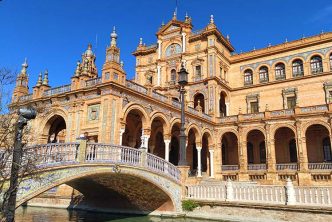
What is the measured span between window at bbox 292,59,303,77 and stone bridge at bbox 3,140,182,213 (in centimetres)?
2150

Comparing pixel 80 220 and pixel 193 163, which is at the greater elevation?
pixel 193 163

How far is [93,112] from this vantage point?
68.5 ft

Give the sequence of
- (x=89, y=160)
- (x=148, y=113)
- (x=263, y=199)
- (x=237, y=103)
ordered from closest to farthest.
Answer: (x=89, y=160), (x=263, y=199), (x=148, y=113), (x=237, y=103)

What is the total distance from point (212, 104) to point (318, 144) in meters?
10.8

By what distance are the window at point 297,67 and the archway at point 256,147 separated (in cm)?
738

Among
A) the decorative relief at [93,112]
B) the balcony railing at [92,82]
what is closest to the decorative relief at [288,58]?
the balcony railing at [92,82]

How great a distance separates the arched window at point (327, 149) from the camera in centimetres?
2900

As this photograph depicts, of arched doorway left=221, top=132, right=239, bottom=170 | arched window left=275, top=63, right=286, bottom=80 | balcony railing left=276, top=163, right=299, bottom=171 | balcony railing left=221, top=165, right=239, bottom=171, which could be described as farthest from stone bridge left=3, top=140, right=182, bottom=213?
arched window left=275, top=63, right=286, bottom=80

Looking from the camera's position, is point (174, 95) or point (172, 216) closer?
point (172, 216)

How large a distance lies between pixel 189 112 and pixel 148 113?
18.6ft

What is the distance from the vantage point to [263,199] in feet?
49.5

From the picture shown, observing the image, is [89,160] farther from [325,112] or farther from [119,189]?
[325,112]

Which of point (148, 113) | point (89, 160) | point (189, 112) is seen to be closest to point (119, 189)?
point (89, 160)

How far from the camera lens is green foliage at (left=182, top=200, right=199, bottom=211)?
16891mm
